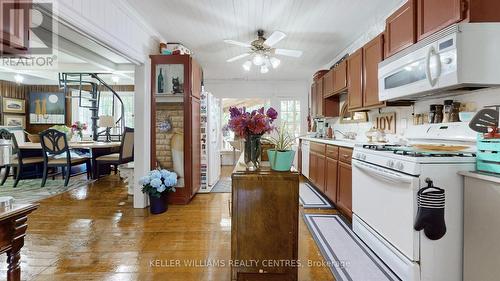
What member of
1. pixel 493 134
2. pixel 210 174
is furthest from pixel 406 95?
pixel 210 174

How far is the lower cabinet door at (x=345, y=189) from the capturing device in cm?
275

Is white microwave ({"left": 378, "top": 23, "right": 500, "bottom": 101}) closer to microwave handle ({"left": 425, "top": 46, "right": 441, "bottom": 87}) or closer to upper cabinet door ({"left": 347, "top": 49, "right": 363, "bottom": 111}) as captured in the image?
microwave handle ({"left": 425, "top": 46, "right": 441, "bottom": 87})

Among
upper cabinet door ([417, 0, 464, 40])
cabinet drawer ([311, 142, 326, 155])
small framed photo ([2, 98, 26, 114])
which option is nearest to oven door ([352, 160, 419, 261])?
upper cabinet door ([417, 0, 464, 40])

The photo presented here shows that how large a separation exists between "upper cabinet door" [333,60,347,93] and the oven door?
1713 millimetres

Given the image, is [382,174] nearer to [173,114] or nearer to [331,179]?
[331,179]

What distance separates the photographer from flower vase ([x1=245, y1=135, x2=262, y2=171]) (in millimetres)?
1630

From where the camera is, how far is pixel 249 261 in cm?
156

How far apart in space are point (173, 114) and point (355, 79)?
2593 mm

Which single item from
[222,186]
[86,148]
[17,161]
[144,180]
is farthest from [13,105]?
[222,186]

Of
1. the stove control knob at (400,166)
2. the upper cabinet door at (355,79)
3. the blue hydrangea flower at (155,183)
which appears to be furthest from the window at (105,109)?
the stove control knob at (400,166)

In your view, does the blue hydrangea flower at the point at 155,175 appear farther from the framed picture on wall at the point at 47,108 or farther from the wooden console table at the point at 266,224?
the framed picture on wall at the point at 47,108

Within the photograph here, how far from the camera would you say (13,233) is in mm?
1001

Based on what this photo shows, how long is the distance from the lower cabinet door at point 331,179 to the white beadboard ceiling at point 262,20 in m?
1.86

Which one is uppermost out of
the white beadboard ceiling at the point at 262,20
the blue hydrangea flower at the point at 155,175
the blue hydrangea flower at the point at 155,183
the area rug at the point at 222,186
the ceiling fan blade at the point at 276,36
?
the white beadboard ceiling at the point at 262,20
